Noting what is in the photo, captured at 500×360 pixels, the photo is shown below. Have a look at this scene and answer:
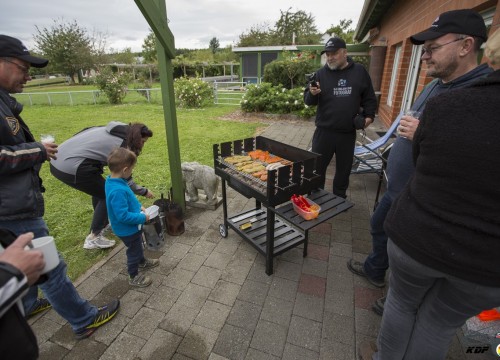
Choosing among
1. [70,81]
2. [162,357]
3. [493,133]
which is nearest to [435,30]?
[493,133]

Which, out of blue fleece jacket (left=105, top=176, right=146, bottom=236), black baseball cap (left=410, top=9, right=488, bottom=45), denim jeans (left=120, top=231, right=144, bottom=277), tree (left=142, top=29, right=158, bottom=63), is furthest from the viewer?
tree (left=142, top=29, right=158, bottom=63)

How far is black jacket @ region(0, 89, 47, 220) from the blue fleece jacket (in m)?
0.52

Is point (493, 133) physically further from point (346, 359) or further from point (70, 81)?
point (70, 81)

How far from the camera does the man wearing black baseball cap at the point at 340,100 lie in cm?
349

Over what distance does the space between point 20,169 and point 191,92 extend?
1194cm

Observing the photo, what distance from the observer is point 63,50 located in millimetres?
29750

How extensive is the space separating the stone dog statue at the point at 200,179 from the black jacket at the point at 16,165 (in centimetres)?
206

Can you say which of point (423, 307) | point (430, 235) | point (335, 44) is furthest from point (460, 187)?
point (335, 44)

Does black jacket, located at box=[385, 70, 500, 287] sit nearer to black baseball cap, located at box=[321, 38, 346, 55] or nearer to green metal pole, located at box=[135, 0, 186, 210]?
black baseball cap, located at box=[321, 38, 346, 55]

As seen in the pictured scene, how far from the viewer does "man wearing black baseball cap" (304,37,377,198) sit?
3.49 m

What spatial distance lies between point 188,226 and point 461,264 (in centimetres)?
302

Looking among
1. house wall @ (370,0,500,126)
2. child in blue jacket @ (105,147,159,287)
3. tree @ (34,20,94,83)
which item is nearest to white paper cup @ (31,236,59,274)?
child in blue jacket @ (105,147,159,287)

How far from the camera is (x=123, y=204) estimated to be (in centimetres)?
236

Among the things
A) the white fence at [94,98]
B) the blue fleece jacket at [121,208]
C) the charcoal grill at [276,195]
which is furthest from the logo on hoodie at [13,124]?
the white fence at [94,98]
